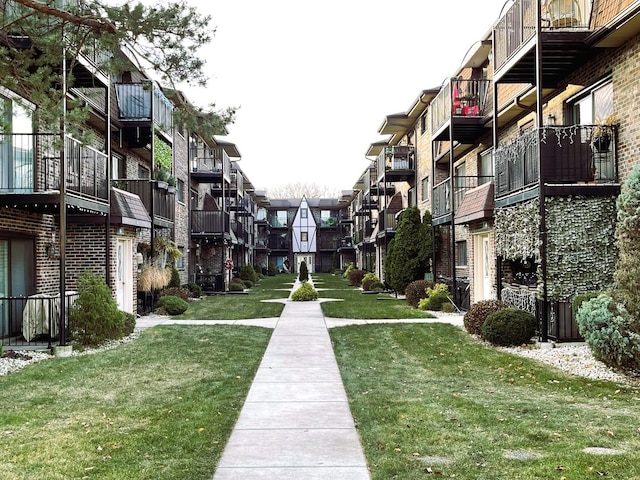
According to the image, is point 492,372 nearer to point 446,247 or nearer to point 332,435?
point 332,435

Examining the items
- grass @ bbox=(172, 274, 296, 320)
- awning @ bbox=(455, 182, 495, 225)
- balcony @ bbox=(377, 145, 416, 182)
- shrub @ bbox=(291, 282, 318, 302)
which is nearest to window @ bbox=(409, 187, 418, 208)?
balcony @ bbox=(377, 145, 416, 182)

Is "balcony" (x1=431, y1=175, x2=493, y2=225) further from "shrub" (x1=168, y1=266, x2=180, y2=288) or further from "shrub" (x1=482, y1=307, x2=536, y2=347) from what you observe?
"shrub" (x1=168, y1=266, x2=180, y2=288)

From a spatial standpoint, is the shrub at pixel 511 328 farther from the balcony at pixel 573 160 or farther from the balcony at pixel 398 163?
the balcony at pixel 398 163

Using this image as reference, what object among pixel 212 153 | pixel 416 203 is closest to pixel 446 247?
pixel 416 203

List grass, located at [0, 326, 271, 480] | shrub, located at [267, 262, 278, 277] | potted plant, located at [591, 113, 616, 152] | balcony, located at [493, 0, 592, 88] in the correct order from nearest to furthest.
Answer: grass, located at [0, 326, 271, 480] < potted plant, located at [591, 113, 616, 152] < balcony, located at [493, 0, 592, 88] < shrub, located at [267, 262, 278, 277]

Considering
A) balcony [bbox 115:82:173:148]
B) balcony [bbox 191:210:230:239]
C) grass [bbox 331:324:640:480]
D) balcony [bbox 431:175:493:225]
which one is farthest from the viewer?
balcony [bbox 191:210:230:239]

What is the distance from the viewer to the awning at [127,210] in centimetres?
1580

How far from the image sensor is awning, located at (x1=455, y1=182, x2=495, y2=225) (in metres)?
15.8

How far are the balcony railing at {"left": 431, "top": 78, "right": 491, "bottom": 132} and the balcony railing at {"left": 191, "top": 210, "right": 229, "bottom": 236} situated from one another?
1369cm

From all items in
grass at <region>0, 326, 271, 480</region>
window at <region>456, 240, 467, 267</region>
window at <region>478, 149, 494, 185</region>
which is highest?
window at <region>478, 149, 494, 185</region>

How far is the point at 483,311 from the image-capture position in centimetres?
1375

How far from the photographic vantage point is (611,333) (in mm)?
8609

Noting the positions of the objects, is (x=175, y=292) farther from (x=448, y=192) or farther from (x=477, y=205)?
(x=477, y=205)

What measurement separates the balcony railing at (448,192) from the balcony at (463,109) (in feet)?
4.72
